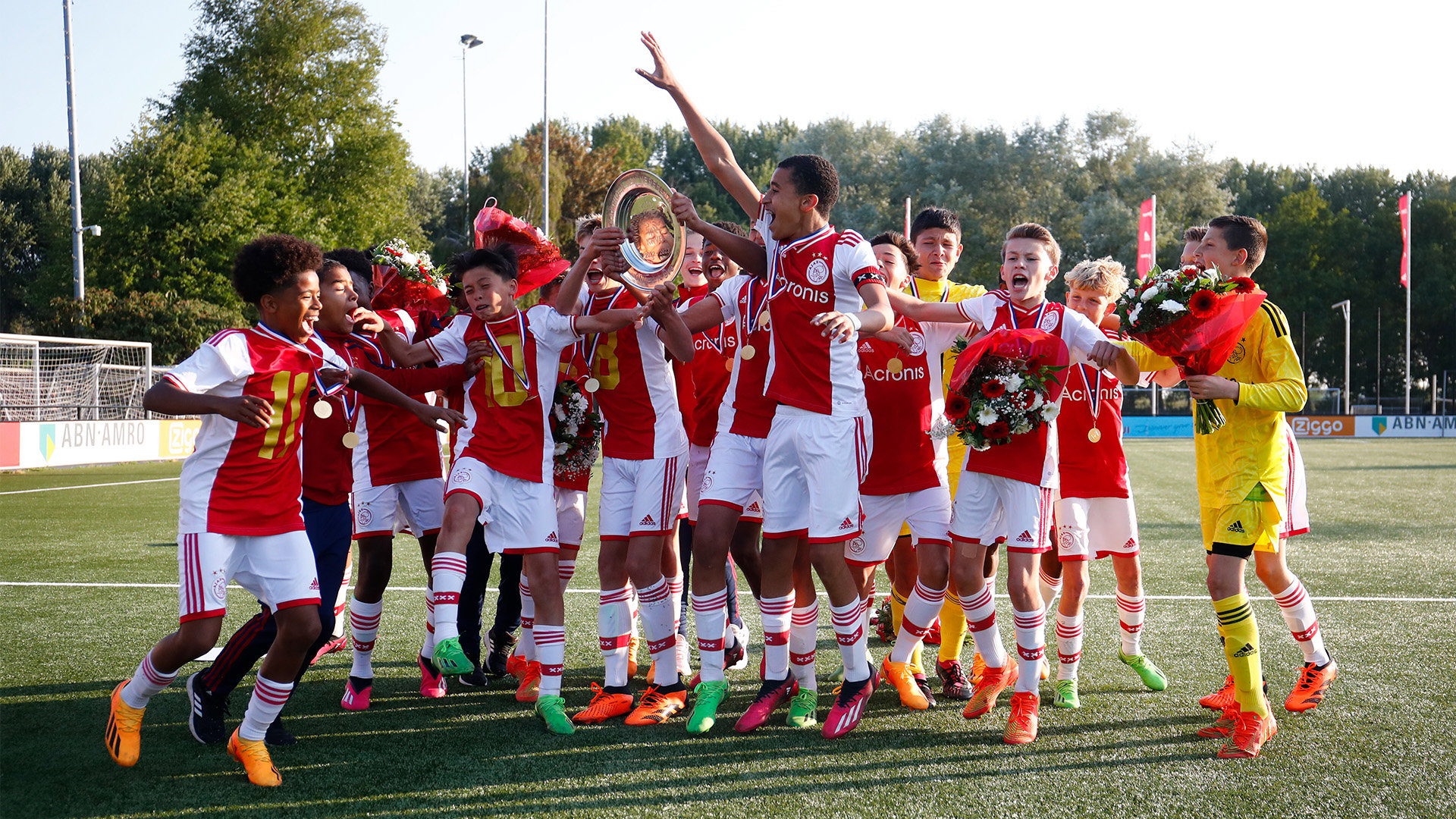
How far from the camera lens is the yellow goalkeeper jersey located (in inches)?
181

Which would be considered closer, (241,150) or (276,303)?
(276,303)

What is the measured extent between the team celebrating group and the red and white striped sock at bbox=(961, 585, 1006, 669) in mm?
18

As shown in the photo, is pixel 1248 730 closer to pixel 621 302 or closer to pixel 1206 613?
pixel 1206 613

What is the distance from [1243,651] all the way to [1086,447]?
135cm

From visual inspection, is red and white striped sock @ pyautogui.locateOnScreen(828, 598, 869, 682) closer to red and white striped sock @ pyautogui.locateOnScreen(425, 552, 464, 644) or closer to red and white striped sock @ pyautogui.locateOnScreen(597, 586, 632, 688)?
red and white striped sock @ pyautogui.locateOnScreen(597, 586, 632, 688)

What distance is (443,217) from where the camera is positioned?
70.1 metres

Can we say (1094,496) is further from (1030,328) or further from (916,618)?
(916,618)

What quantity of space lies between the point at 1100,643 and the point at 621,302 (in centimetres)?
371

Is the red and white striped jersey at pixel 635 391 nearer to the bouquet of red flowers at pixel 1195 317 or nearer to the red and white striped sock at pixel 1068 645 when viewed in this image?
the red and white striped sock at pixel 1068 645

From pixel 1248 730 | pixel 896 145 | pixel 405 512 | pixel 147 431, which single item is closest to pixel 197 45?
pixel 147 431

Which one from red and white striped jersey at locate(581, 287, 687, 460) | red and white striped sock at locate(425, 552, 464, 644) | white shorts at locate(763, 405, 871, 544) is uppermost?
red and white striped jersey at locate(581, 287, 687, 460)

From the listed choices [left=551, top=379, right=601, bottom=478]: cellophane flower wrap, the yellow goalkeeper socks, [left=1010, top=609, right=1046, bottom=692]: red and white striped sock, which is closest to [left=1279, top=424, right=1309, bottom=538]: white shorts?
the yellow goalkeeper socks

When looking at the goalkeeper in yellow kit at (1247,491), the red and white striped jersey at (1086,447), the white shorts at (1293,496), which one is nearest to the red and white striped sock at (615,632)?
the red and white striped jersey at (1086,447)

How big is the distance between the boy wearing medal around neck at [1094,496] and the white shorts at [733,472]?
165cm
